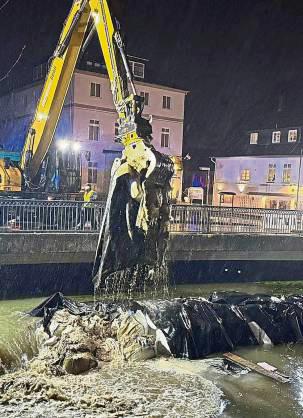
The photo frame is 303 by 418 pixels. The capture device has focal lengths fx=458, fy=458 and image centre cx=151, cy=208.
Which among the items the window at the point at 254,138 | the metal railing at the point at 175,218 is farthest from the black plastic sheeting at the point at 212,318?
the window at the point at 254,138

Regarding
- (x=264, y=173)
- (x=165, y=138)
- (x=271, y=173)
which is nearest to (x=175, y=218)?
(x=165, y=138)

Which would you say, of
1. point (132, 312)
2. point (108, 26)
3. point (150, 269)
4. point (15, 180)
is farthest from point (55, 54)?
point (132, 312)

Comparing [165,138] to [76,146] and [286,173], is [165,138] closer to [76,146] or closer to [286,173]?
[76,146]

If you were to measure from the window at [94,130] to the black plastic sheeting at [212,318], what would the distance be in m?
22.7

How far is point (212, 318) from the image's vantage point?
392 inches

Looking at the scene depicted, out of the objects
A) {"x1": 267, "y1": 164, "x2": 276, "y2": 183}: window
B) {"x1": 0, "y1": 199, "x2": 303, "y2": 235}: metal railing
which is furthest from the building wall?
{"x1": 0, "y1": 199, "x2": 303, "y2": 235}: metal railing

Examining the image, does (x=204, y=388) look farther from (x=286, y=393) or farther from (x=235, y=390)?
(x=286, y=393)

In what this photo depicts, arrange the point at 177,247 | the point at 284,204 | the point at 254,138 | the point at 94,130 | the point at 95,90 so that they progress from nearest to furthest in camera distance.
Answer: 1. the point at 177,247
2. the point at 95,90
3. the point at 94,130
4. the point at 284,204
5. the point at 254,138

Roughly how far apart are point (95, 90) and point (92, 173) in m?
5.79

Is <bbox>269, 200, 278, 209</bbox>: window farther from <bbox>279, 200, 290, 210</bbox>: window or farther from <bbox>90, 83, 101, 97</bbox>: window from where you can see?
<bbox>90, 83, 101, 97</bbox>: window

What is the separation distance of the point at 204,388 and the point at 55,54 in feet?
32.0

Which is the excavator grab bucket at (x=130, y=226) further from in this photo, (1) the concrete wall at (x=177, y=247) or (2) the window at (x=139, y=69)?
(2) the window at (x=139, y=69)

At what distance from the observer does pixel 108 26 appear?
1117cm

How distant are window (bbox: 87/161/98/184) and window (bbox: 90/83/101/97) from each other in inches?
187
